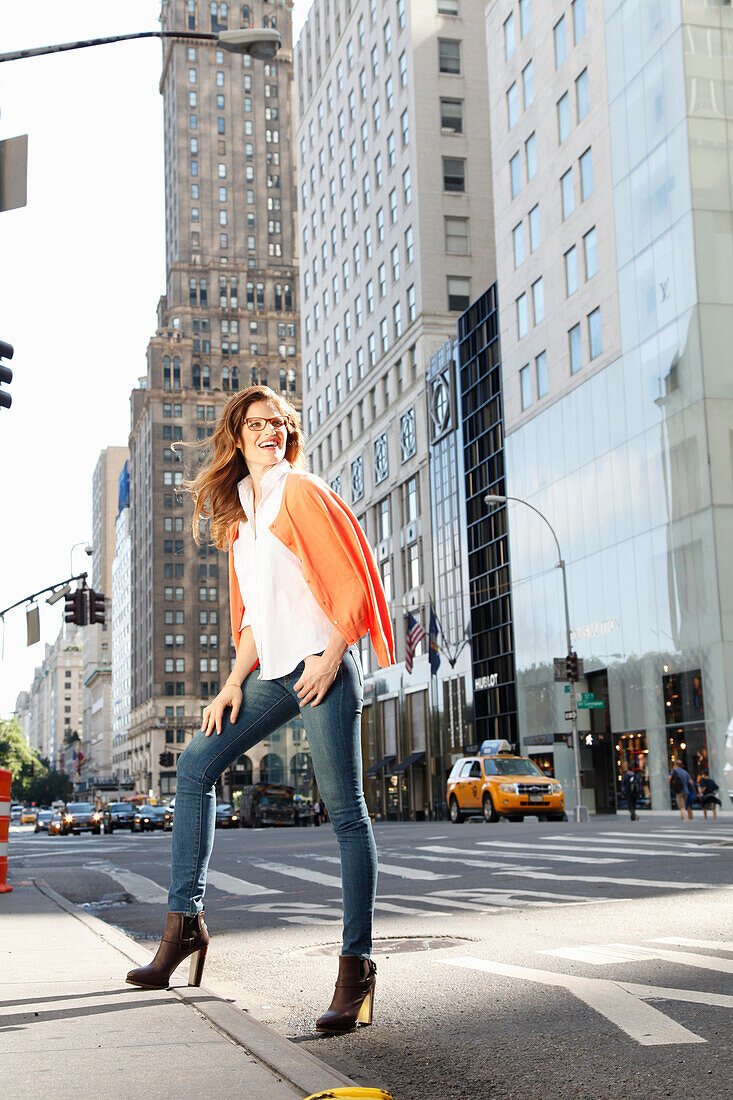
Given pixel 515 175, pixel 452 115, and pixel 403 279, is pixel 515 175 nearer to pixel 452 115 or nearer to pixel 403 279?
pixel 403 279

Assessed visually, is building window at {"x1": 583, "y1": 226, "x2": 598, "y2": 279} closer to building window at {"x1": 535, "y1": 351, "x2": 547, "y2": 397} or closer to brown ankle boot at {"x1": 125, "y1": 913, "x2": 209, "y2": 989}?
building window at {"x1": 535, "y1": 351, "x2": 547, "y2": 397}

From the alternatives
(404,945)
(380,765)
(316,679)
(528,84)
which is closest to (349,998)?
(316,679)

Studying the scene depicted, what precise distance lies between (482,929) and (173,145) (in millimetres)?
150242

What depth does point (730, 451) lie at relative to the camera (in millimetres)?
33812

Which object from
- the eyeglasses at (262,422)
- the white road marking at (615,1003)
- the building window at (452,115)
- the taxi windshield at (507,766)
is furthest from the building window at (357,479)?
the eyeglasses at (262,422)

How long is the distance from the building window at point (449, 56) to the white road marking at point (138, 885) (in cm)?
5778

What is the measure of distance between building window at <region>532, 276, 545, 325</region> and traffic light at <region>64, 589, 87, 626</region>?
24240 millimetres

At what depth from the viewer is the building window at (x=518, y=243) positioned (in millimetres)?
50000

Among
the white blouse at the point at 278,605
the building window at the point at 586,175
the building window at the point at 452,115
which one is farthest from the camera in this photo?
the building window at the point at 452,115

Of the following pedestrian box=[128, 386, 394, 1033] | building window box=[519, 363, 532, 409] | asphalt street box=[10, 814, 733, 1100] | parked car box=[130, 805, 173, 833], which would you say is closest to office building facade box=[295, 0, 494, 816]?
building window box=[519, 363, 532, 409]

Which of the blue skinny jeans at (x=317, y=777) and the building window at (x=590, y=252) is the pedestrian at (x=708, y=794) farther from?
the blue skinny jeans at (x=317, y=777)

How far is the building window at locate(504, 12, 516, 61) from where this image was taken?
2023 inches

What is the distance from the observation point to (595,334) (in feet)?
138

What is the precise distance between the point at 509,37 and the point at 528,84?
3.37m
